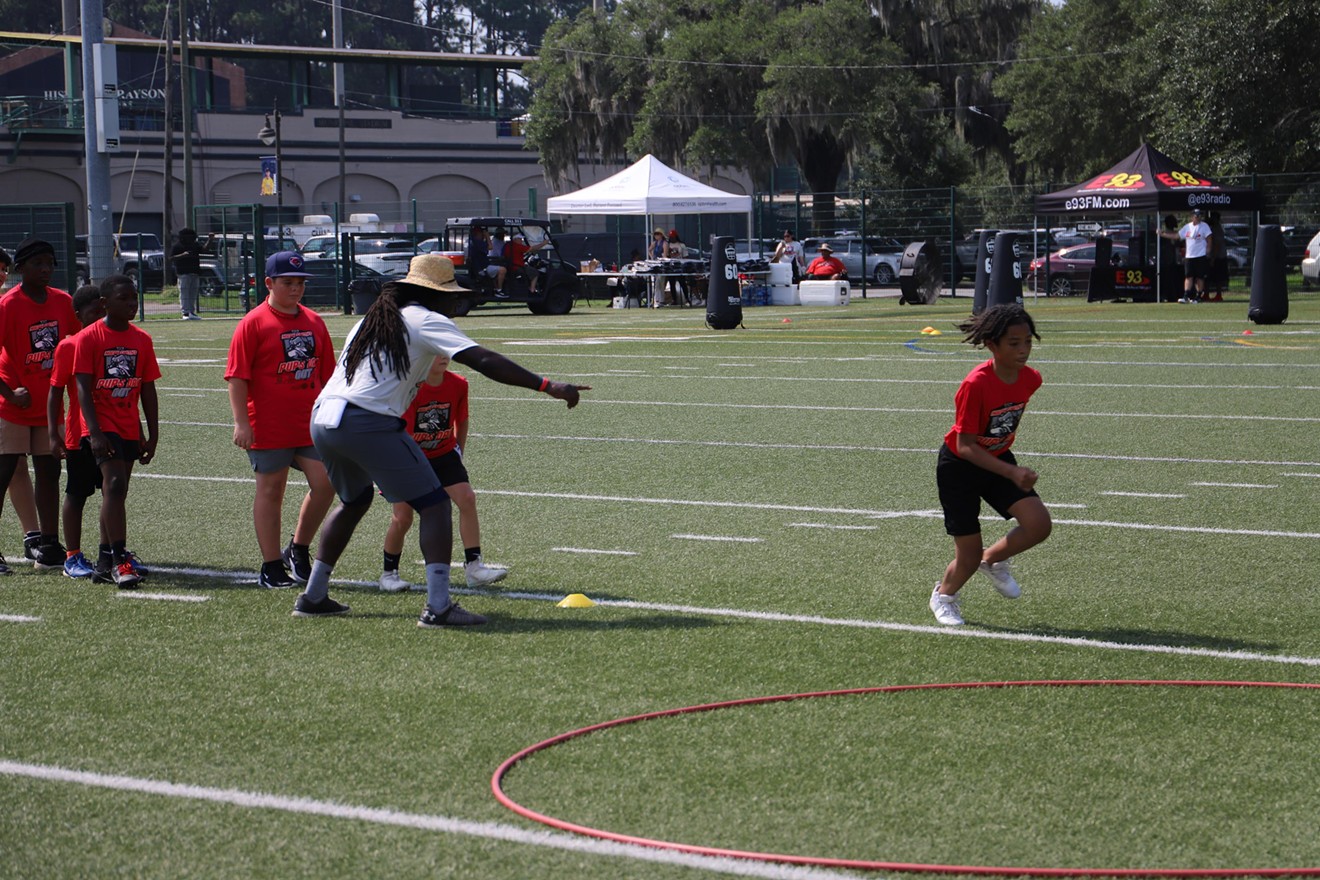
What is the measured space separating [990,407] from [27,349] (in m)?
4.98

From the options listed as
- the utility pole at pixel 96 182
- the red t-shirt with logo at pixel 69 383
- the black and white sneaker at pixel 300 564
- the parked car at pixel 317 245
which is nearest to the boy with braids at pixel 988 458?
the black and white sneaker at pixel 300 564

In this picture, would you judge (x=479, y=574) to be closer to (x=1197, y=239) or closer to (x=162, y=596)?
(x=162, y=596)

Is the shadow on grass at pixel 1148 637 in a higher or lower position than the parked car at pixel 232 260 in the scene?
lower

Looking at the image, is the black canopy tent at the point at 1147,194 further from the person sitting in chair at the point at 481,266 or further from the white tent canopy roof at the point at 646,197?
the person sitting in chair at the point at 481,266

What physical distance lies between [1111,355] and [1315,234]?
16.5 meters

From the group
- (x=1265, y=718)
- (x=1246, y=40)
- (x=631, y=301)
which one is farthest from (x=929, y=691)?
(x=1246, y=40)

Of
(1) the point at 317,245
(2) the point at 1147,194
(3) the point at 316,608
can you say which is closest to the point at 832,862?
(3) the point at 316,608

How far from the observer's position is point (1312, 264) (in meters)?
32.8

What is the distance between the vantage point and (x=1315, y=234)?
34.2 m

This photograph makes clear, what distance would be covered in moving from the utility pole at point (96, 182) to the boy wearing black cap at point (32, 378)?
24.0 metres

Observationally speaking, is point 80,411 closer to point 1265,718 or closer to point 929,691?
point 929,691

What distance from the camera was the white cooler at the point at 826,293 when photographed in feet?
111

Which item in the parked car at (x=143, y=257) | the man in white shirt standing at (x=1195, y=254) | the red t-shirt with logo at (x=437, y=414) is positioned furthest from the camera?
the parked car at (x=143, y=257)

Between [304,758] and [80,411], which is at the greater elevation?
[80,411]
